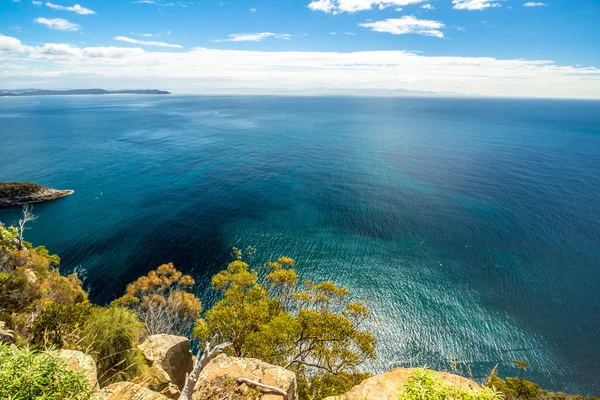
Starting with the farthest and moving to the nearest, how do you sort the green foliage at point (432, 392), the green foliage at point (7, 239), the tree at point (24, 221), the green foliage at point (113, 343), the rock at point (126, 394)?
the tree at point (24, 221), the green foliage at point (7, 239), the green foliage at point (113, 343), the green foliage at point (432, 392), the rock at point (126, 394)

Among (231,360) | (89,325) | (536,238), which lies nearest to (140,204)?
(89,325)

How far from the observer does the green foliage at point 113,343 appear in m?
20.8

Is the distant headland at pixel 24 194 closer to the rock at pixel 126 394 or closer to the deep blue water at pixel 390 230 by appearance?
the deep blue water at pixel 390 230

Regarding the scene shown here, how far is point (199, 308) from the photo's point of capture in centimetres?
4575

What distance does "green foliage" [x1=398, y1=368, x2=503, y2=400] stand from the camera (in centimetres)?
1214

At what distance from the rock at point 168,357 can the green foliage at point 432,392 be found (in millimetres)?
19265

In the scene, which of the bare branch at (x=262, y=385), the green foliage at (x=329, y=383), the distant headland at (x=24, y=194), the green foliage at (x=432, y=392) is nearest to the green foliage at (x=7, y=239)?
the bare branch at (x=262, y=385)

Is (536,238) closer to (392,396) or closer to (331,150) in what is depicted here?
(392,396)

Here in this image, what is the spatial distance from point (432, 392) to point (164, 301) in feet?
144

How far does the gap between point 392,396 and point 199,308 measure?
36.5 m

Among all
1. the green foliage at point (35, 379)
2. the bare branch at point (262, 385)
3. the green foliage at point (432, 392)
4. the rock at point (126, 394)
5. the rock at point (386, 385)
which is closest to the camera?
the green foliage at point (35, 379)

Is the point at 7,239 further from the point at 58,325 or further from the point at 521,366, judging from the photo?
the point at 521,366

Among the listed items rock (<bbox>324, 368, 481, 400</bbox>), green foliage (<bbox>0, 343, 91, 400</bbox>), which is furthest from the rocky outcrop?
rock (<bbox>324, 368, 481, 400</bbox>)

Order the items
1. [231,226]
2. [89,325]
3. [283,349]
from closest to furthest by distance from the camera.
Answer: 1. [89,325]
2. [283,349]
3. [231,226]
